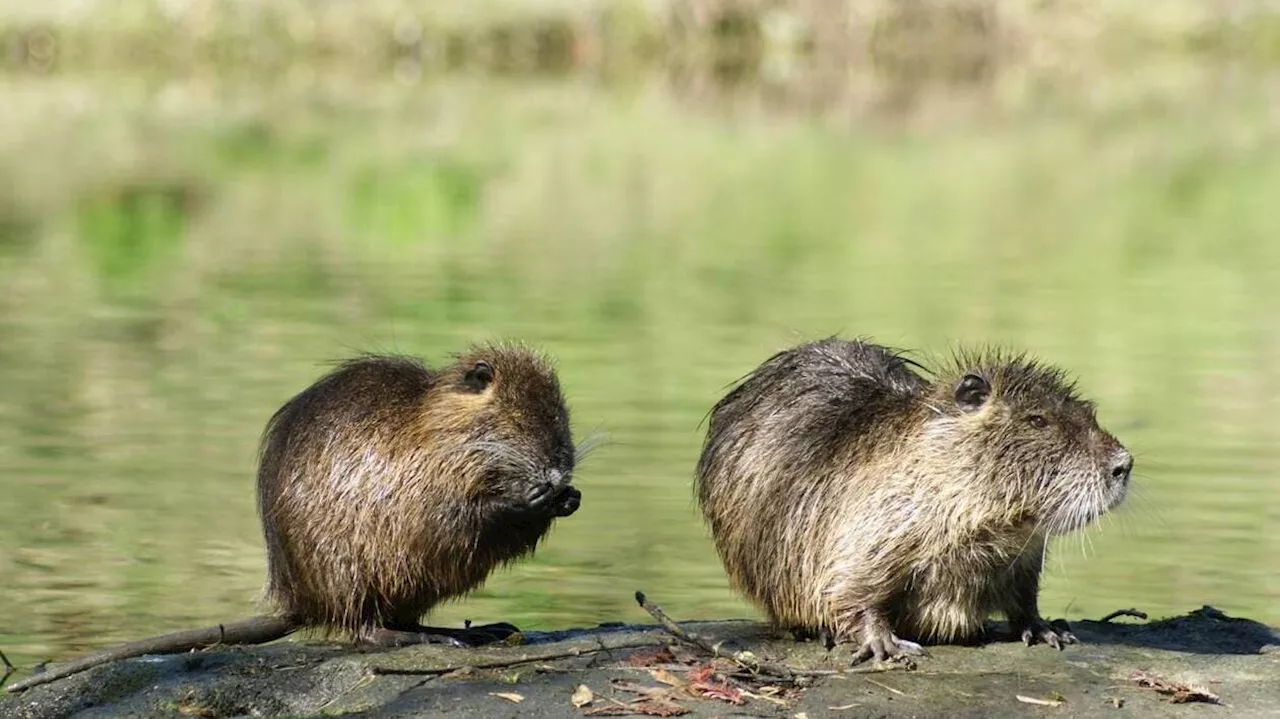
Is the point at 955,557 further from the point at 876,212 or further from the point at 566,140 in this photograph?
the point at 566,140

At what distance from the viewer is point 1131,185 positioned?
2300 cm

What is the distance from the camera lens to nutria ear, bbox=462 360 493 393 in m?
5.51

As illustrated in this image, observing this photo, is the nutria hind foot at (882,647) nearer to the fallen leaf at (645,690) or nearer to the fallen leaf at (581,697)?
the fallen leaf at (645,690)

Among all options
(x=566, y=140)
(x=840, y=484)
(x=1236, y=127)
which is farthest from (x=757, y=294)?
(x=1236, y=127)

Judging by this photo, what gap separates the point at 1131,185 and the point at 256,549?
54.6ft

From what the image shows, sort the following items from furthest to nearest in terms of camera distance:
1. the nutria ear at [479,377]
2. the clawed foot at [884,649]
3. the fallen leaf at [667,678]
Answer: the nutria ear at [479,377], the clawed foot at [884,649], the fallen leaf at [667,678]

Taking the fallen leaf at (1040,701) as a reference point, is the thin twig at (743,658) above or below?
above

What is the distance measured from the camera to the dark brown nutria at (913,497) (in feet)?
17.5

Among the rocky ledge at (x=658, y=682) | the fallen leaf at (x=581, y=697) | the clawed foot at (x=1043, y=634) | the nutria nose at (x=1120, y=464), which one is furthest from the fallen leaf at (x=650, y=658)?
the nutria nose at (x=1120, y=464)

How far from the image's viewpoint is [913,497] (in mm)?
5352

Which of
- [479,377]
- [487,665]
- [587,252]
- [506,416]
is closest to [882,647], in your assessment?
[487,665]

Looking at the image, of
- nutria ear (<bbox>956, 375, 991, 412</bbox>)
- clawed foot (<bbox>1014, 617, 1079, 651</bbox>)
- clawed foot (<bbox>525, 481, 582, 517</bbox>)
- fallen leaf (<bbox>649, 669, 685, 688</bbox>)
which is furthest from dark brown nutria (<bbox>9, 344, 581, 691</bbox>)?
clawed foot (<bbox>1014, 617, 1079, 651</bbox>)

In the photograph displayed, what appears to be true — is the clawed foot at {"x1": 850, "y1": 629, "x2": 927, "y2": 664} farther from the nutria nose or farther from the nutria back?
the nutria back

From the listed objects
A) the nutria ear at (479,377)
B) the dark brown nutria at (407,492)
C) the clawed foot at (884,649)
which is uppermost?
the nutria ear at (479,377)
